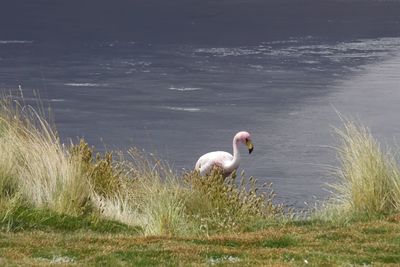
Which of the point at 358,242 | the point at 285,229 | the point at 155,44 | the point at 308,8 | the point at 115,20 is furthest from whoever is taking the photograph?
the point at 308,8

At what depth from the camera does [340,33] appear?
120 ft

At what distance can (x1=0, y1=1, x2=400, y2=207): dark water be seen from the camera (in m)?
17.2

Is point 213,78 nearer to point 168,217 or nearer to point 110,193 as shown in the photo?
point 110,193

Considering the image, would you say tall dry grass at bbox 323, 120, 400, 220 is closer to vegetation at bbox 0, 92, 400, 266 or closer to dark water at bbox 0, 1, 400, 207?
vegetation at bbox 0, 92, 400, 266

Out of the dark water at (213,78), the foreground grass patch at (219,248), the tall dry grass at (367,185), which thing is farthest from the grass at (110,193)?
the dark water at (213,78)

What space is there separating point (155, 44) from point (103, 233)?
23.6m

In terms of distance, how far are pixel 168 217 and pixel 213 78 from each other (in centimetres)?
1618

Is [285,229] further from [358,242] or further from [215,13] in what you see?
[215,13]

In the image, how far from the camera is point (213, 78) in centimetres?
2555

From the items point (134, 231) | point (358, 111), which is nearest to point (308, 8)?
point (358, 111)

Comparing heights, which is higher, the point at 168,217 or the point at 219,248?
the point at 219,248

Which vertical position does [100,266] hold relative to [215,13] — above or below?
above

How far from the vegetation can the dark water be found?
2495mm

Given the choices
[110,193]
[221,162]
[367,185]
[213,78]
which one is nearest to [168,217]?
[110,193]
